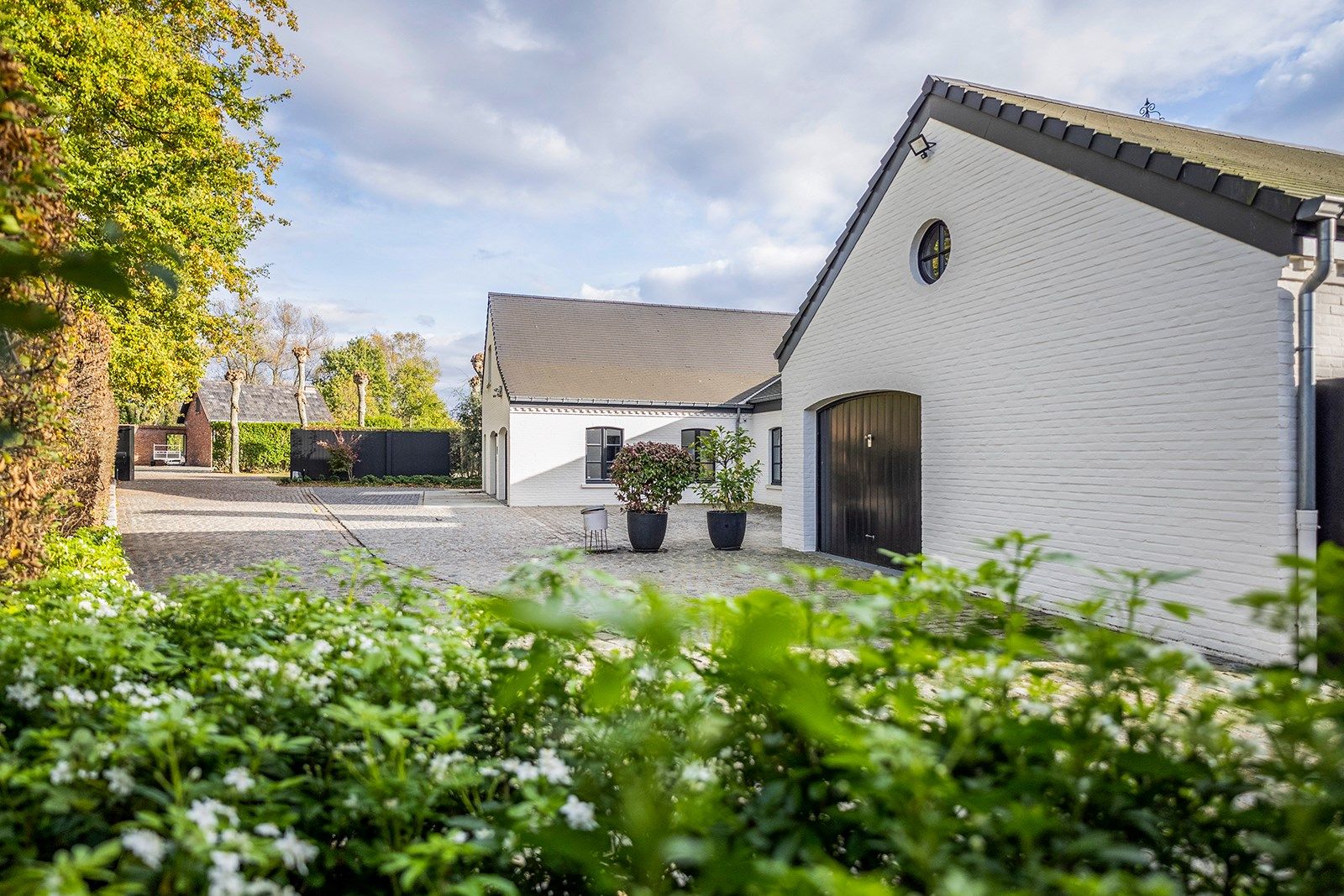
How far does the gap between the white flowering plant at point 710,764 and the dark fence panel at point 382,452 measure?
29248 mm

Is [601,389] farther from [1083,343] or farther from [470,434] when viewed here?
[1083,343]

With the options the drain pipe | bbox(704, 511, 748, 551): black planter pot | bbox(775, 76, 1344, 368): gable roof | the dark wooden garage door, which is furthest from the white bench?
the drain pipe

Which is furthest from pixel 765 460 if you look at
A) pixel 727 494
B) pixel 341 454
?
pixel 341 454

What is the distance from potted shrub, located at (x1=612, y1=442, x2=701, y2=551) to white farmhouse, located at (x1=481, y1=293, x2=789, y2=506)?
24.2ft

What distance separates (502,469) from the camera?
21.2m

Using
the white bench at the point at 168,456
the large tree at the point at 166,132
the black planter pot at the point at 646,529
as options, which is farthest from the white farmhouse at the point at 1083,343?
the white bench at the point at 168,456

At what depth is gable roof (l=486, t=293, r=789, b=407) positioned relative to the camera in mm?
20531

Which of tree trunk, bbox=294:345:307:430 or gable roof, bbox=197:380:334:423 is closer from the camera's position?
tree trunk, bbox=294:345:307:430

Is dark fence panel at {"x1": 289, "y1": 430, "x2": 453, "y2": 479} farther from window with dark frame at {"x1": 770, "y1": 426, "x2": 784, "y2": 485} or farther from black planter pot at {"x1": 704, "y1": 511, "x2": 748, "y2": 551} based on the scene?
black planter pot at {"x1": 704, "y1": 511, "x2": 748, "y2": 551}

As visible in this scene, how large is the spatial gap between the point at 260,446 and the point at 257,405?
572 centimetres

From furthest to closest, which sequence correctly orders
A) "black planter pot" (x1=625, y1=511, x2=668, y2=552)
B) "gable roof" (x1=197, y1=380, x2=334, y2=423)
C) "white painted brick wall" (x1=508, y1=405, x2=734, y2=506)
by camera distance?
"gable roof" (x1=197, y1=380, x2=334, y2=423)
"white painted brick wall" (x1=508, y1=405, x2=734, y2=506)
"black planter pot" (x1=625, y1=511, x2=668, y2=552)

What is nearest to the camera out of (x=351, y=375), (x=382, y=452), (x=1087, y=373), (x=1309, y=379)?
(x=1309, y=379)

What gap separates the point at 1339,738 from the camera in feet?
3.49

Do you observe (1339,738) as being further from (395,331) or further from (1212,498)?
(395,331)
